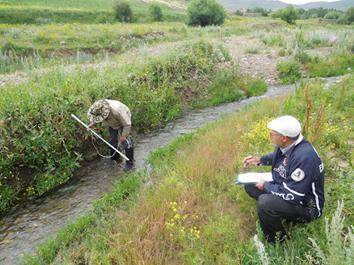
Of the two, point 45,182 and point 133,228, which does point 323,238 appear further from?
point 45,182

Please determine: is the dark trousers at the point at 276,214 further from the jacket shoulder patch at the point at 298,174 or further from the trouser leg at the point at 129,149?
the trouser leg at the point at 129,149

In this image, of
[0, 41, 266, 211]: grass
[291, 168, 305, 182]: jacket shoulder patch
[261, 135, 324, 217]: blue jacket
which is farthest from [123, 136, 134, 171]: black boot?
[291, 168, 305, 182]: jacket shoulder patch

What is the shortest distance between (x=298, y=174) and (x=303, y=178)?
7 cm

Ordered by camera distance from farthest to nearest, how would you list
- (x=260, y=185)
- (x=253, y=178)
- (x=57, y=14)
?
1. (x=57, y=14)
2. (x=253, y=178)
3. (x=260, y=185)

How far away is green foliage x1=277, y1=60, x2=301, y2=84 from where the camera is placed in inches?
600

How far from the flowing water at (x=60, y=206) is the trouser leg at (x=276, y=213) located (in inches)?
148

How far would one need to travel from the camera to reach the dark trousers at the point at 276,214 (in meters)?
3.98

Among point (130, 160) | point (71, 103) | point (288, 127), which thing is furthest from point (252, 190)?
point (71, 103)

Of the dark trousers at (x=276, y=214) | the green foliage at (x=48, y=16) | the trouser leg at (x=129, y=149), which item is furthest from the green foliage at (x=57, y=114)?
the green foliage at (x=48, y=16)

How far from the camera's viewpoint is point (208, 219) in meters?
4.88

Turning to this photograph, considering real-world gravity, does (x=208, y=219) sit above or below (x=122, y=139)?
above

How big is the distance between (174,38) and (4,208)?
844 inches

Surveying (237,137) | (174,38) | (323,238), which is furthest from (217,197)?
(174,38)

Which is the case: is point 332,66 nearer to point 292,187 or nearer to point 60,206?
point 60,206
